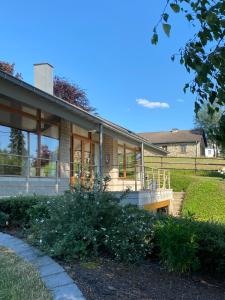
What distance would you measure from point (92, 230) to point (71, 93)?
34.2 m

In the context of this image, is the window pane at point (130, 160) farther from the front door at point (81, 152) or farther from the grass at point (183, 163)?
the grass at point (183, 163)

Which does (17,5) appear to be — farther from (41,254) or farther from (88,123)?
(41,254)

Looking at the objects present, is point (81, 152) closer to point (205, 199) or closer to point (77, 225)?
point (205, 199)

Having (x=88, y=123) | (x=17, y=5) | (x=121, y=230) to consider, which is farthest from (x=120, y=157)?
(x=121, y=230)

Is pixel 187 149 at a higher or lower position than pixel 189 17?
higher

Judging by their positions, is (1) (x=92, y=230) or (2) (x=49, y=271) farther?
(1) (x=92, y=230)

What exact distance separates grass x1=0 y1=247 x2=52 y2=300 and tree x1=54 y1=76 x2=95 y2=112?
33199 millimetres

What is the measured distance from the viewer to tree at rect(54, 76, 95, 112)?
38.7 meters

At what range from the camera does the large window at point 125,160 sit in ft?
82.5

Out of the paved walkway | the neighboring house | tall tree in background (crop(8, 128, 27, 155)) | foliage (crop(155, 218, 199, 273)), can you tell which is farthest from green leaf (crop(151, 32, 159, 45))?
the neighboring house

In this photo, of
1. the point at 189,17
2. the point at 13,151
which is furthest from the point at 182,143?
the point at 189,17

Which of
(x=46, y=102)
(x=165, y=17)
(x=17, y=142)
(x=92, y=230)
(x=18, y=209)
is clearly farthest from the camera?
(x=17, y=142)

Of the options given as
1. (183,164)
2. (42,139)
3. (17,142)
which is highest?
(183,164)

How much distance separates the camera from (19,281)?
4852mm
